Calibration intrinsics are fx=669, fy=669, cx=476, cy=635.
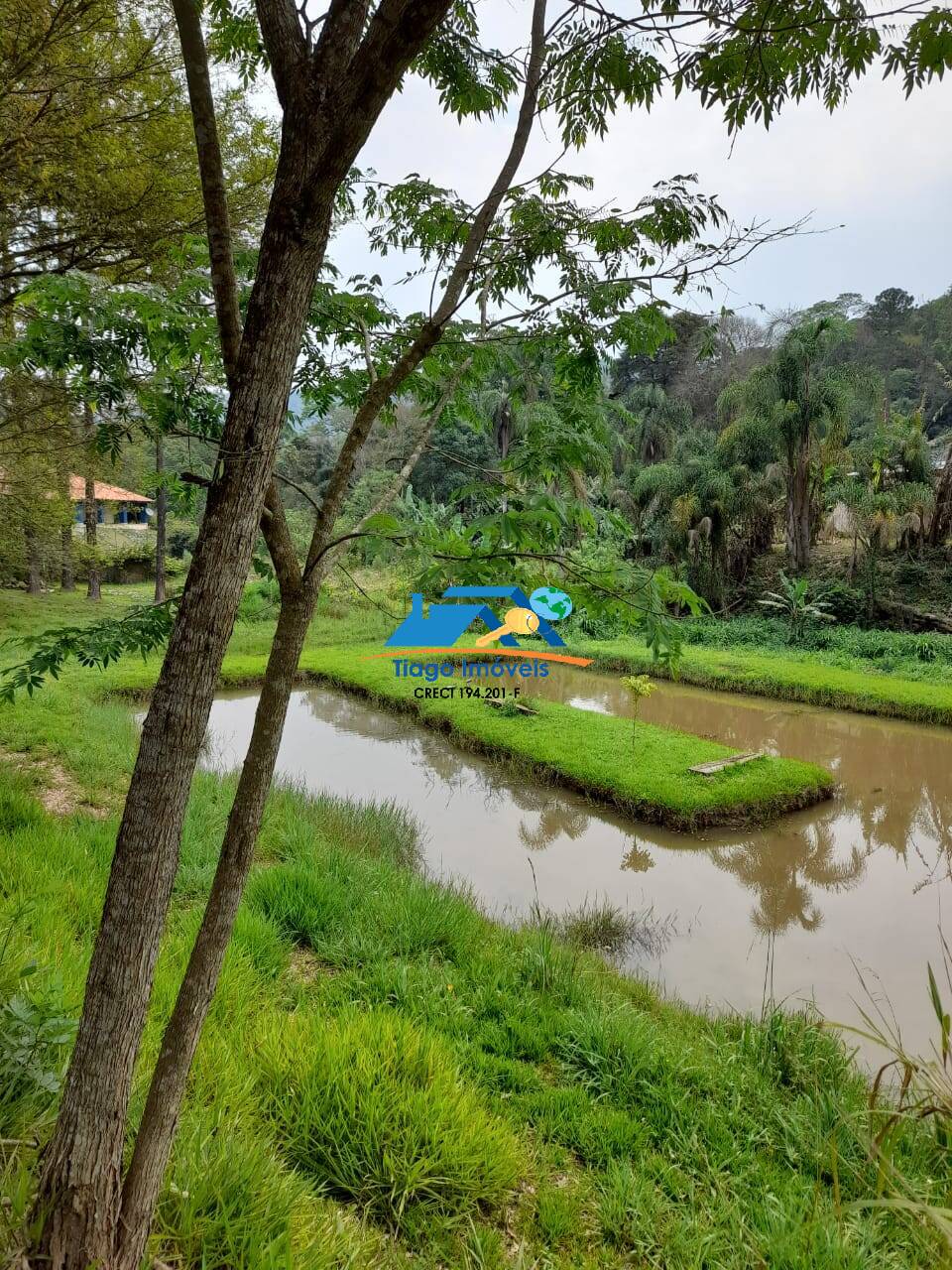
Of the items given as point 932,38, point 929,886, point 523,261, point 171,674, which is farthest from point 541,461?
point 929,886

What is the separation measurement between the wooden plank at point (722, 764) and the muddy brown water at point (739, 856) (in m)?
0.85

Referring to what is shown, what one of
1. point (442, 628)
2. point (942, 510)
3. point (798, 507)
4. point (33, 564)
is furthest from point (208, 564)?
point (942, 510)

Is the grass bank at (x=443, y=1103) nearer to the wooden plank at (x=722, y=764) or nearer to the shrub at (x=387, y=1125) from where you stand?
the shrub at (x=387, y=1125)

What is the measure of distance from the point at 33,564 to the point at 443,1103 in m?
15.0

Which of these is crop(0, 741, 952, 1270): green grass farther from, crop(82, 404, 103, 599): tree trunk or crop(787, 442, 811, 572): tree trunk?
crop(787, 442, 811, 572): tree trunk

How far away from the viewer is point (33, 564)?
540 inches

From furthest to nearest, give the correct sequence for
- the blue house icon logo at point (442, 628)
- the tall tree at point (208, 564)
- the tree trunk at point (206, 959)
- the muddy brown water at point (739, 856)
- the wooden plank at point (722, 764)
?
1. the blue house icon logo at point (442, 628)
2. the wooden plank at point (722, 764)
3. the muddy brown water at point (739, 856)
4. the tree trunk at point (206, 959)
5. the tall tree at point (208, 564)

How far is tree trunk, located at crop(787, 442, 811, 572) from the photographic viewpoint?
1587 centimetres

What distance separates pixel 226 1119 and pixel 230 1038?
18.4 inches

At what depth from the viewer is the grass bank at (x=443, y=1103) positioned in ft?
5.26

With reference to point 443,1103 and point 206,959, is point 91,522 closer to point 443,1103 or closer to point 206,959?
point 443,1103

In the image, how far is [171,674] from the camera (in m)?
1.14

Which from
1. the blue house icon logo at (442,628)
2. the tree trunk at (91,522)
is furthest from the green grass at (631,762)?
the tree trunk at (91,522)

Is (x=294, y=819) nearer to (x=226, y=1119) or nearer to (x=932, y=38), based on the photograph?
(x=226, y=1119)
